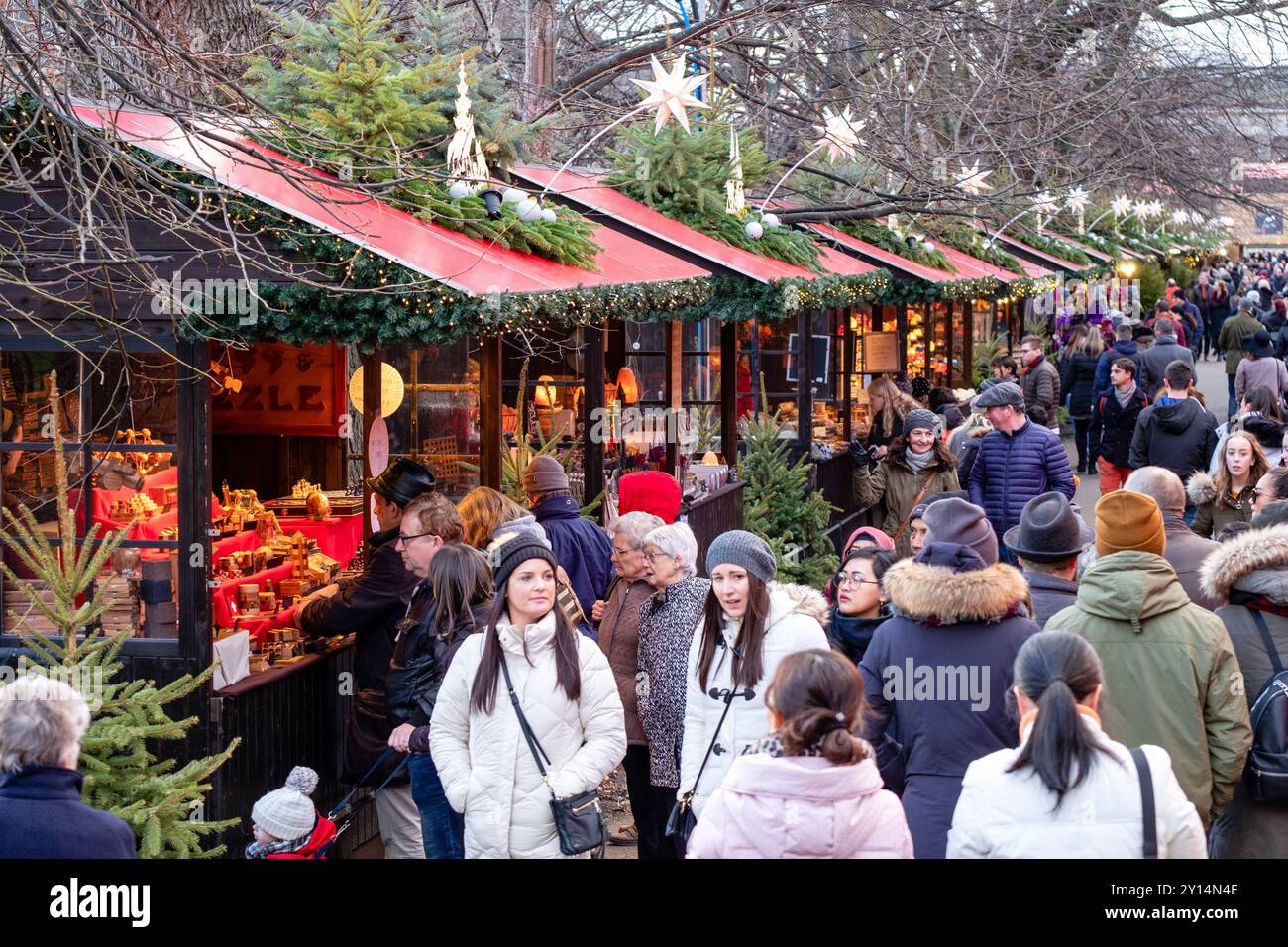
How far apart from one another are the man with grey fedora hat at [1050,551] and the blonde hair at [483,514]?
2.46 m

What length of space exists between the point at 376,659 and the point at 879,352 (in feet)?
41.0

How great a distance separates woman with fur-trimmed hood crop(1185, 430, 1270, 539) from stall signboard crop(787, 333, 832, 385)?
8.57 m

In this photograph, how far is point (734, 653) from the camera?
512cm

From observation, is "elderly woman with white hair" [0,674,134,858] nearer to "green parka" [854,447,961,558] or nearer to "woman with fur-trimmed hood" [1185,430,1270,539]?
"woman with fur-trimmed hood" [1185,430,1270,539]

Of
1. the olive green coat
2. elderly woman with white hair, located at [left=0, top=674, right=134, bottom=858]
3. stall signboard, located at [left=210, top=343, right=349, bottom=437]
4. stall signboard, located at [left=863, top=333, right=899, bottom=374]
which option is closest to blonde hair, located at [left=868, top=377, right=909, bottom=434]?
stall signboard, located at [left=863, top=333, right=899, bottom=374]

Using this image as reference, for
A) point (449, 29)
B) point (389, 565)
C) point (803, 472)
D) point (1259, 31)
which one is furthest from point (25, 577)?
point (1259, 31)

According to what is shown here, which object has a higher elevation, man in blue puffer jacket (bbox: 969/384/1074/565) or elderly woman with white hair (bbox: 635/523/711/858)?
man in blue puffer jacket (bbox: 969/384/1074/565)

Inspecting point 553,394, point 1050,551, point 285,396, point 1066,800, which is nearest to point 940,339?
point 553,394

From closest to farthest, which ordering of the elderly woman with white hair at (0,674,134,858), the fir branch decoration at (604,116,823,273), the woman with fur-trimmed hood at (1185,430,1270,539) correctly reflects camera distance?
the elderly woman with white hair at (0,674,134,858)
the woman with fur-trimmed hood at (1185,430,1270,539)
the fir branch decoration at (604,116,823,273)

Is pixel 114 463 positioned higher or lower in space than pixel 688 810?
higher

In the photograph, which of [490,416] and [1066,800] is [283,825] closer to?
[1066,800]

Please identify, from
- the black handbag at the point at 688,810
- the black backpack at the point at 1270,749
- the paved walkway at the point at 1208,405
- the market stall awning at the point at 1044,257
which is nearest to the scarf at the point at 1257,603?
the black backpack at the point at 1270,749

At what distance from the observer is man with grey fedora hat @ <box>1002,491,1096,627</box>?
5.73 meters

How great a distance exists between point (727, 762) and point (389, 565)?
8.59 ft
